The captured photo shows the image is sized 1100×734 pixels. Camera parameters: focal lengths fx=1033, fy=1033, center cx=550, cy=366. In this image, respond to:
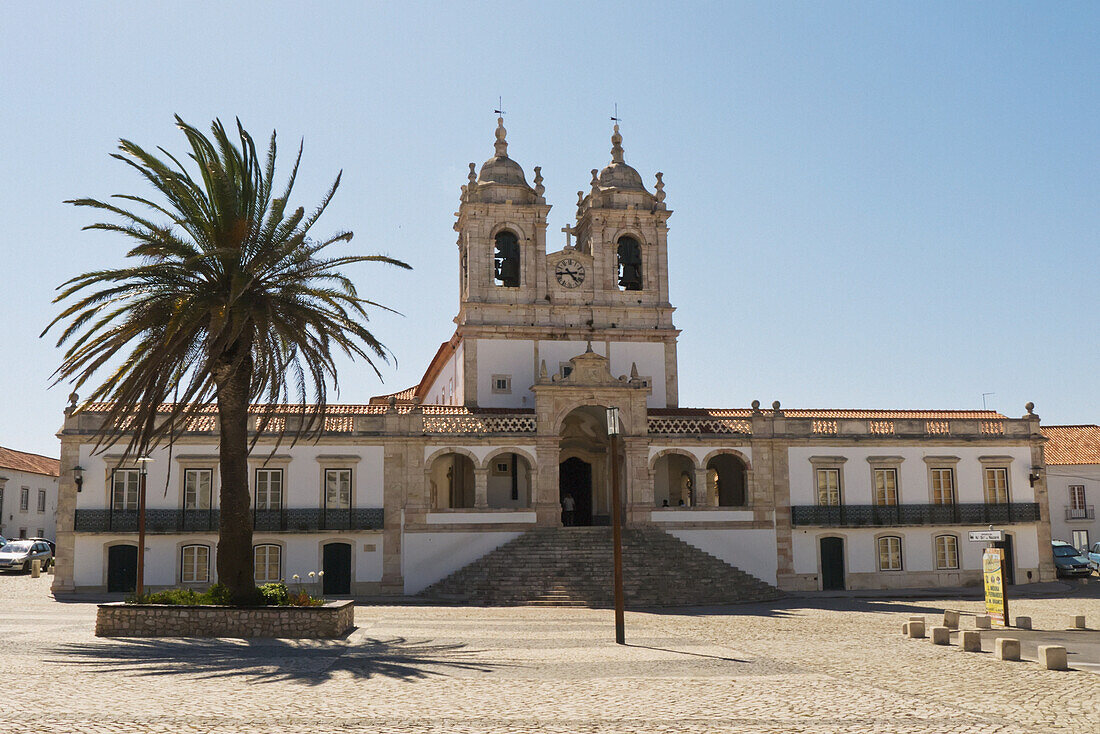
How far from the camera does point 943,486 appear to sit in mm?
36844

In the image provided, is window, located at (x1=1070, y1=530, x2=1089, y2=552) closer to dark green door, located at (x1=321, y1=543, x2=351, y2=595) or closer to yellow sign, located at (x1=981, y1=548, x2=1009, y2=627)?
yellow sign, located at (x1=981, y1=548, x2=1009, y2=627)

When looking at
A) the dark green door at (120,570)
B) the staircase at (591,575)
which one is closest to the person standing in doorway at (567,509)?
the staircase at (591,575)

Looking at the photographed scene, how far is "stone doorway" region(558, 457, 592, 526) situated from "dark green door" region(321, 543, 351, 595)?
857 centimetres

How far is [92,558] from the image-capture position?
32156mm

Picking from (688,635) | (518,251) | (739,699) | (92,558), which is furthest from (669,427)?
(739,699)

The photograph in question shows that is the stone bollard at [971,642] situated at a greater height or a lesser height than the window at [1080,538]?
lesser

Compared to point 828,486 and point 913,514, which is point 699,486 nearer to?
point 828,486

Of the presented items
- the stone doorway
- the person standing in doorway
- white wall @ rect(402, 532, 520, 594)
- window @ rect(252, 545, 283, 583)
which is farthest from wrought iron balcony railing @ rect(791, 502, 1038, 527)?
window @ rect(252, 545, 283, 583)

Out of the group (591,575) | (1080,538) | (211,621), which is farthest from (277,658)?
(1080,538)

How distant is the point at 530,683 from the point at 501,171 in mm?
29322

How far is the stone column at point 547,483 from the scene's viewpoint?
3447 cm

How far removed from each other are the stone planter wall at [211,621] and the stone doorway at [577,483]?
760 inches

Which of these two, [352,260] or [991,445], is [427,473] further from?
[991,445]

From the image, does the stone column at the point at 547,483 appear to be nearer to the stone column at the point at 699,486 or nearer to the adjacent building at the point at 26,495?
the stone column at the point at 699,486
